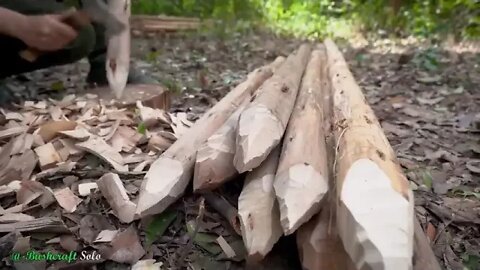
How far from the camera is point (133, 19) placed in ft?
17.5

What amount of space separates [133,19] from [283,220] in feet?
14.9

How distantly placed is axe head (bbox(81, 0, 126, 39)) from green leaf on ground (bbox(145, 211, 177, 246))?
1.33m

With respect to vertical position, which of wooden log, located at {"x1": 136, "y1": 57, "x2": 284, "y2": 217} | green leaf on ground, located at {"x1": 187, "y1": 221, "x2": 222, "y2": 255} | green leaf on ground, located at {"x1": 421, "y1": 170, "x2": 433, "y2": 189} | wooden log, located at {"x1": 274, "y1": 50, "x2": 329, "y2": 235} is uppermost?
wooden log, located at {"x1": 274, "y1": 50, "x2": 329, "y2": 235}

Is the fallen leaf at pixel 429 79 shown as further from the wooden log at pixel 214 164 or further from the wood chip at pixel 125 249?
the wood chip at pixel 125 249

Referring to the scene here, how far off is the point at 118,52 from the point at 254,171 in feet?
4.46

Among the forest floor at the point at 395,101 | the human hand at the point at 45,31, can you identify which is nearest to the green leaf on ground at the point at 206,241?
the forest floor at the point at 395,101

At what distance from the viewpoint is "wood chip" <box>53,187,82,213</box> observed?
1541mm

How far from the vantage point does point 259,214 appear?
4.00 ft

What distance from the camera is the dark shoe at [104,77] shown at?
296cm

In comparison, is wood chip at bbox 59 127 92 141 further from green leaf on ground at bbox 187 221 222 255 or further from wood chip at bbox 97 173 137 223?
green leaf on ground at bbox 187 221 222 255

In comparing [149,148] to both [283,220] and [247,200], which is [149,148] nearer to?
[247,200]

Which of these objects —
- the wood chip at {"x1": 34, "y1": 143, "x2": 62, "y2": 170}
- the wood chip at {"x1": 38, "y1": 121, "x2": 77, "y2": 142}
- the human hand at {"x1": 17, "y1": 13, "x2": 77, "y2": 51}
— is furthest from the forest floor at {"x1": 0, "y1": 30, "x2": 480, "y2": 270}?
the human hand at {"x1": 17, "y1": 13, "x2": 77, "y2": 51}

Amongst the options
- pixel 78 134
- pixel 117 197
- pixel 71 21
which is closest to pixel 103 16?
pixel 71 21

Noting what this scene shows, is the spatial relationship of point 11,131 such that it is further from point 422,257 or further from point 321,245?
point 422,257
